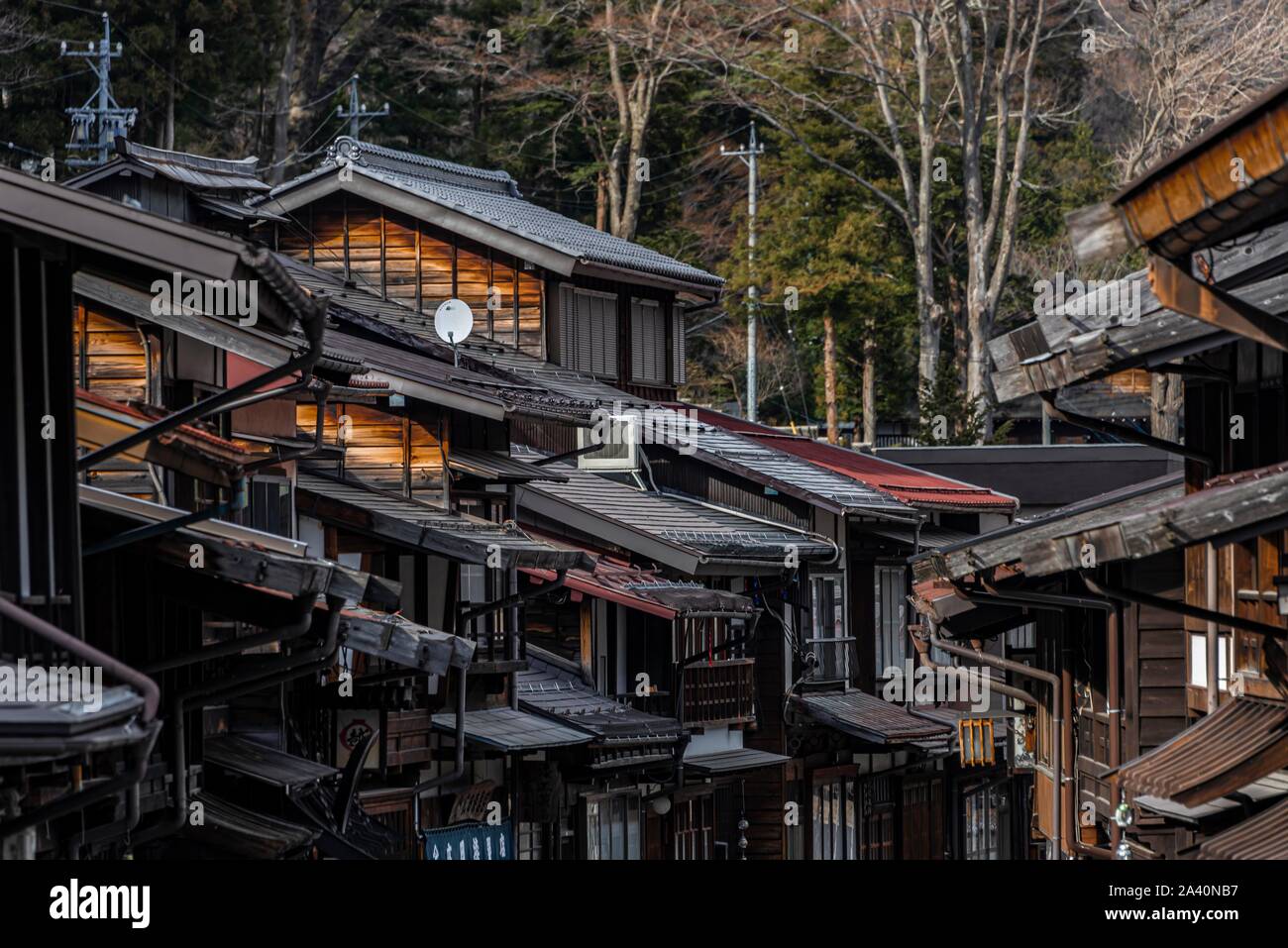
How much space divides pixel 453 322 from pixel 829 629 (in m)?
11.9

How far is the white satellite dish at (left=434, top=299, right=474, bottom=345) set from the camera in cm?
2973

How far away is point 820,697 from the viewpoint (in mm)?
37906

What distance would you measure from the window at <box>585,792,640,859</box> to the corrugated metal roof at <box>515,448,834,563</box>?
4.14 meters

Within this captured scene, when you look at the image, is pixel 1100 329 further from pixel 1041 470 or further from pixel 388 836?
pixel 1041 470

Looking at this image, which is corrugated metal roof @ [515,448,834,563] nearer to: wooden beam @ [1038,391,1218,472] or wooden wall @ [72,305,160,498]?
wooden wall @ [72,305,160,498]

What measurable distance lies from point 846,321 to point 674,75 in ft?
29.3

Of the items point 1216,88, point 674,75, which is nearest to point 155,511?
point 1216,88

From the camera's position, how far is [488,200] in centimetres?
3781

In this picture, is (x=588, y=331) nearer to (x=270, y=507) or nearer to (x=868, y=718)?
(x=868, y=718)

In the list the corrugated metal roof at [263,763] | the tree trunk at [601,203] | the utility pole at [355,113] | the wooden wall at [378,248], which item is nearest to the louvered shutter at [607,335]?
the wooden wall at [378,248]

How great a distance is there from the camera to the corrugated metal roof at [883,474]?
132 feet

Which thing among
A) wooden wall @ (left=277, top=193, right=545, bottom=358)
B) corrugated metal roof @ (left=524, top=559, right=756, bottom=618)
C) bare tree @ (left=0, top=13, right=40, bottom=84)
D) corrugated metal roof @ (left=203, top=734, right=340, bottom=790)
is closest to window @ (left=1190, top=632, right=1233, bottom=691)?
corrugated metal roof @ (left=203, top=734, right=340, bottom=790)

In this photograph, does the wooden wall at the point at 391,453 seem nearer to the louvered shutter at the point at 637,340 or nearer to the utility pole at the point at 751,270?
the louvered shutter at the point at 637,340

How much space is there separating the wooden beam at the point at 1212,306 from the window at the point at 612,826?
2097 centimetres
